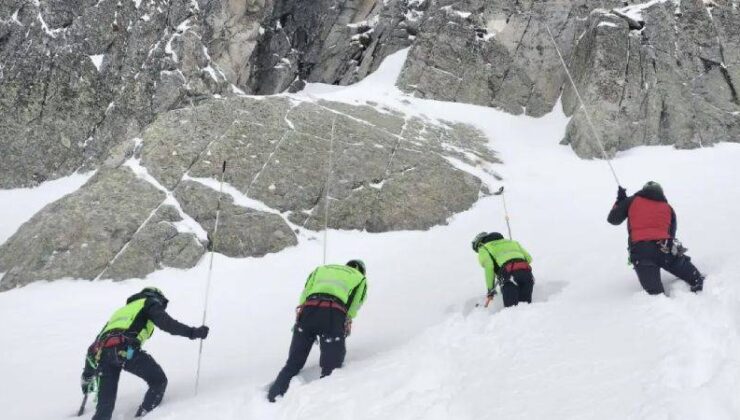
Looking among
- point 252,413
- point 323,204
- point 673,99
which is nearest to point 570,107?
point 673,99

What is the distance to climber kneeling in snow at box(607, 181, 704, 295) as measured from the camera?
673 centimetres

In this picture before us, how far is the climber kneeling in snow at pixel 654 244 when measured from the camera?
22.1 feet

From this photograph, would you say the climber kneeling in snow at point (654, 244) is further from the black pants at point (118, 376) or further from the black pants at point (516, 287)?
the black pants at point (118, 376)

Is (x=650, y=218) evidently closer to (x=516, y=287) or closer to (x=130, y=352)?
(x=516, y=287)

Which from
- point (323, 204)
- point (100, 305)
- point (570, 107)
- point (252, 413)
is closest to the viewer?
point (252, 413)

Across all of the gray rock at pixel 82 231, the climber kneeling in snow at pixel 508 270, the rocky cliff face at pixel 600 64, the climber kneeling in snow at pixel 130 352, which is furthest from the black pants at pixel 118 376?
the rocky cliff face at pixel 600 64

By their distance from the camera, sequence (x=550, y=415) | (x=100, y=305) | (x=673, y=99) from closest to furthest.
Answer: (x=550, y=415) → (x=100, y=305) → (x=673, y=99)

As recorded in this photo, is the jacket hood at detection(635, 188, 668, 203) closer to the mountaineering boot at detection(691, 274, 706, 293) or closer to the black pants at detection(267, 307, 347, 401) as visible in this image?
the mountaineering boot at detection(691, 274, 706, 293)

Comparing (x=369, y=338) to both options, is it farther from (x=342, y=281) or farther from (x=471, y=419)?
(x=471, y=419)

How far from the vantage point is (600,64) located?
2173 cm

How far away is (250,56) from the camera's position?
3183 centimetres

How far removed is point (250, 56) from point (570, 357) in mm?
30078

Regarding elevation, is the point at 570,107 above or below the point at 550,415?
below

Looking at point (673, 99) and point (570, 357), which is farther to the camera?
point (673, 99)
